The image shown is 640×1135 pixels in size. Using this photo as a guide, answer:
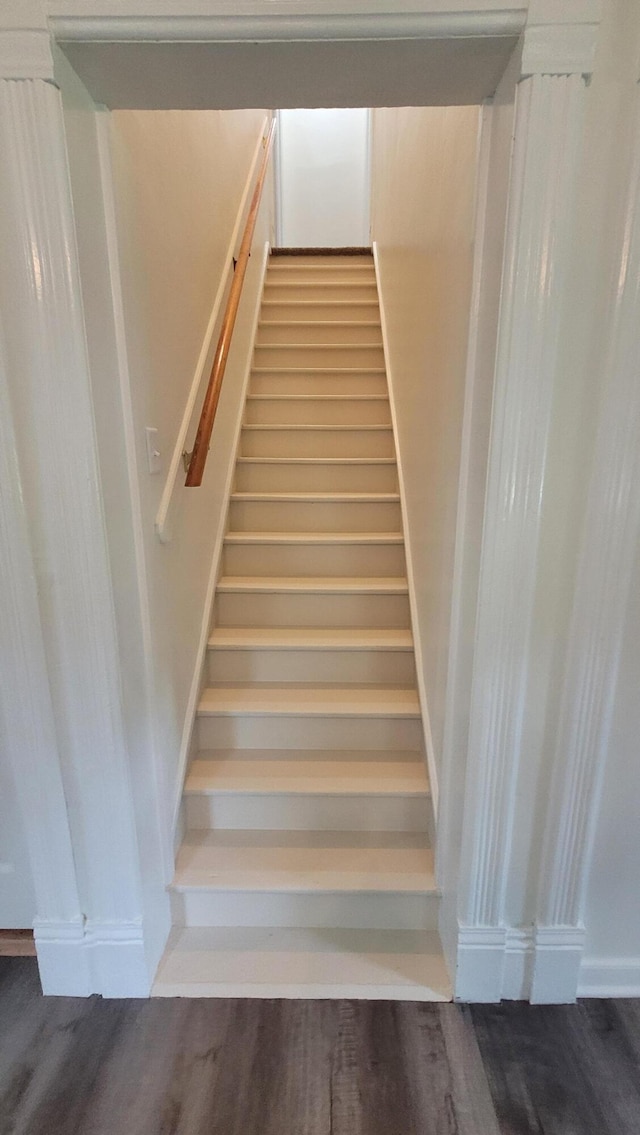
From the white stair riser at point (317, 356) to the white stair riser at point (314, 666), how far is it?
1.77 metres

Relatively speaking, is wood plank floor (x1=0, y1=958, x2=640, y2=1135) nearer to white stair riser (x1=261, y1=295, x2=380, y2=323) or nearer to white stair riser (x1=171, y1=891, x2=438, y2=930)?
white stair riser (x1=171, y1=891, x2=438, y2=930)

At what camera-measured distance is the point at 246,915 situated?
165 cm

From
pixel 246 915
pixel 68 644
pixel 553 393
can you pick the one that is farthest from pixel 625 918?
pixel 68 644

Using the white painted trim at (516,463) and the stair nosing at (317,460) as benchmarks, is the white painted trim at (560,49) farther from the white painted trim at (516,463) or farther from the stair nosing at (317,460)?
the stair nosing at (317,460)

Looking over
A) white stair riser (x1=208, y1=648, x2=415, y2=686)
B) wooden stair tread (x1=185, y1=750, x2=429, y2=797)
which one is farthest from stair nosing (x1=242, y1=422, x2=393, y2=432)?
wooden stair tread (x1=185, y1=750, x2=429, y2=797)

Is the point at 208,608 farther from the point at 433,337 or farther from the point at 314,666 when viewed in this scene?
the point at 433,337

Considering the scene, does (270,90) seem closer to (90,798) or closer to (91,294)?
(91,294)

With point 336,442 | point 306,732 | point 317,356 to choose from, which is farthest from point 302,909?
point 317,356

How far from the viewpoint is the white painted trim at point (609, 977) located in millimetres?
1437

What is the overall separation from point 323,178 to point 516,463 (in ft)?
15.3

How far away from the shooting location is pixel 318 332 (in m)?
3.32

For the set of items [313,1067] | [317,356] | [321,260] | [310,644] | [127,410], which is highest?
[321,260]

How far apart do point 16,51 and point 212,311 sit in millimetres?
1214

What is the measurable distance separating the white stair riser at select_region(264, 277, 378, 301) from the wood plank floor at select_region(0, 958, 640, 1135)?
355cm
